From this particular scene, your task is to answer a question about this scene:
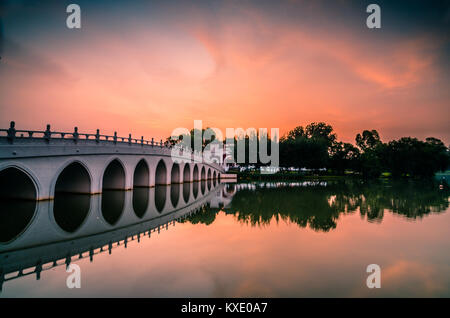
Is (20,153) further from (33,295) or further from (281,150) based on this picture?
(281,150)

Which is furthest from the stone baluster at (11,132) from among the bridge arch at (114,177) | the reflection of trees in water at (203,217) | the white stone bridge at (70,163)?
the bridge arch at (114,177)

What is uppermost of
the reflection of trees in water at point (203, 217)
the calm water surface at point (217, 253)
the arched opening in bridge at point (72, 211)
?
the arched opening in bridge at point (72, 211)

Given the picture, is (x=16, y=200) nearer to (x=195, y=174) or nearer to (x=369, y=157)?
(x=195, y=174)

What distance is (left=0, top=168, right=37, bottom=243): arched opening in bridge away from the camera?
1115 cm

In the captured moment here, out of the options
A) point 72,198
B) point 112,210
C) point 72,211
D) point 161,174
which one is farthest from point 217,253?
point 161,174

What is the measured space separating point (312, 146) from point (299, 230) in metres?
56.6

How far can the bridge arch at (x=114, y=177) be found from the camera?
945 inches

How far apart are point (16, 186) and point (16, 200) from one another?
85cm

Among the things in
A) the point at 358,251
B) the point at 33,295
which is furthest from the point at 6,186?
the point at 358,251

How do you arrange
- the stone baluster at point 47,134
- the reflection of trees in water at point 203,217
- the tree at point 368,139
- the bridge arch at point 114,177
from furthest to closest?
the tree at point 368,139
the bridge arch at point 114,177
the stone baluster at point 47,134
the reflection of trees in water at point 203,217

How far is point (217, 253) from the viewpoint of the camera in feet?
27.5

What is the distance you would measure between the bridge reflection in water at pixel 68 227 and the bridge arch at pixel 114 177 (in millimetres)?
6034

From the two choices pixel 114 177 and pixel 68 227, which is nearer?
pixel 68 227

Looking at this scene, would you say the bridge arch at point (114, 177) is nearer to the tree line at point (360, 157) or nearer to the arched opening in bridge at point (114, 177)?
the arched opening in bridge at point (114, 177)
